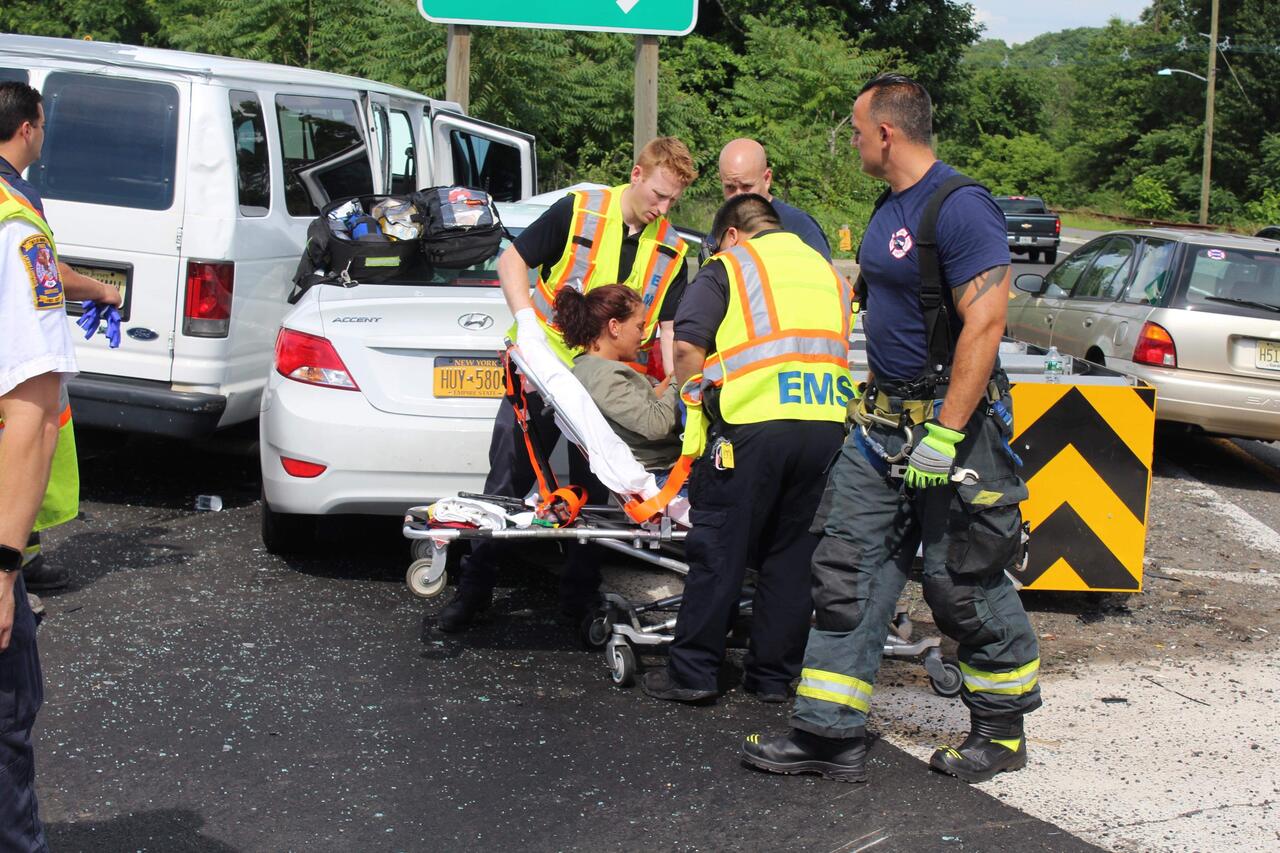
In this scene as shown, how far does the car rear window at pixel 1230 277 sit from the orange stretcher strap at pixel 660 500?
5.33 metres

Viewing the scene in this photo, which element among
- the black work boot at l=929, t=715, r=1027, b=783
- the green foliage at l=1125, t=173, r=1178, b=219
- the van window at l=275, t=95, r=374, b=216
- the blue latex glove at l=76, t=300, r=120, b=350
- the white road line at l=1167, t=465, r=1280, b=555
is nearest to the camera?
the black work boot at l=929, t=715, r=1027, b=783

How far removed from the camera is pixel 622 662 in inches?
195

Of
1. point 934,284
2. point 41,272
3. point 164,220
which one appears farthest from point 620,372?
point 164,220

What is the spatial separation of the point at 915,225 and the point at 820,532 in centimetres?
97

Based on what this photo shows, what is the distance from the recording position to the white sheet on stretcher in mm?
4879

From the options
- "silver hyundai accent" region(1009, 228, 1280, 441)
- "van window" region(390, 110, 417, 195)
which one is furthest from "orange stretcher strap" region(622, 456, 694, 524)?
"van window" region(390, 110, 417, 195)

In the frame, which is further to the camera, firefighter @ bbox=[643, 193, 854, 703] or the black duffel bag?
the black duffel bag

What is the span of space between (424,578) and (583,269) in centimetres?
135

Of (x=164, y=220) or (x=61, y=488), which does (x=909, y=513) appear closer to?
(x=61, y=488)

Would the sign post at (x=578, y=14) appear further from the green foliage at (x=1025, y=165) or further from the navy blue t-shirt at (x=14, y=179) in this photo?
the green foliage at (x=1025, y=165)

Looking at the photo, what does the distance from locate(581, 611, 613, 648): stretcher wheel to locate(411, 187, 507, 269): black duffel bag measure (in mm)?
2111

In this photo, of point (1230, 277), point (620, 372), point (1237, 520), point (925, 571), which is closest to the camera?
point (925, 571)

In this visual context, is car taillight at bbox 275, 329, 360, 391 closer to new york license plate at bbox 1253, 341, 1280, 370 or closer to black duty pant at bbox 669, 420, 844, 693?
black duty pant at bbox 669, 420, 844, 693

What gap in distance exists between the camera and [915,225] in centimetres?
418
